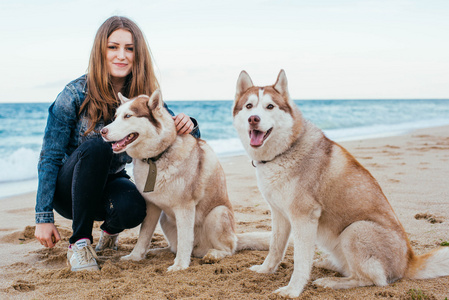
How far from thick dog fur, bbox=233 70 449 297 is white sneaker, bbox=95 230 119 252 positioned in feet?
5.16

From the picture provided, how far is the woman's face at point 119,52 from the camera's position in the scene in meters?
3.12

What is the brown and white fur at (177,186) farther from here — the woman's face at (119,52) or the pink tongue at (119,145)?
the woman's face at (119,52)

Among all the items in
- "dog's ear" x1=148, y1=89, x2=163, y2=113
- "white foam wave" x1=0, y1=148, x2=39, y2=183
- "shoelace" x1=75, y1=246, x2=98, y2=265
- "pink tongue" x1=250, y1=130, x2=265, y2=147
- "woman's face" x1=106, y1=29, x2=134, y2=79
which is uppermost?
"woman's face" x1=106, y1=29, x2=134, y2=79

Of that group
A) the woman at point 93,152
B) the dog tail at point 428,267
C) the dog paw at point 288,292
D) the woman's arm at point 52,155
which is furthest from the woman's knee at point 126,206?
the dog tail at point 428,267

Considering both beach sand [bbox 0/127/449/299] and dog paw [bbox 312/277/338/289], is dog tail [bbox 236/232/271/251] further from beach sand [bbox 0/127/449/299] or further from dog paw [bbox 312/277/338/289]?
dog paw [bbox 312/277/338/289]

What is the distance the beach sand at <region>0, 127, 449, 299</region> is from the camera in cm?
236

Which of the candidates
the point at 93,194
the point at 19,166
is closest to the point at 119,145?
the point at 93,194

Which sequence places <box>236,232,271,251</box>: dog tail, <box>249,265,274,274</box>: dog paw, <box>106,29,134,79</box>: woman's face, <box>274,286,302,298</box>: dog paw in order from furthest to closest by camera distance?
1. <box>236,232,271,251</box>: dog tail
2. <box>106,29,134,79</box>: woman's face
3. <box>249,265,274,274</box>: dog paw
4. <box>274,286,302,298</box>: dog paw

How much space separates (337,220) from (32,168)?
262 inches

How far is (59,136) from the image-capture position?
298 centimetres

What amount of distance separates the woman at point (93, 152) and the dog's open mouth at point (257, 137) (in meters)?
0.76

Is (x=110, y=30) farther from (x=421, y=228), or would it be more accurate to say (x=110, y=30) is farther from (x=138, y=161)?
(x=421, y=228)

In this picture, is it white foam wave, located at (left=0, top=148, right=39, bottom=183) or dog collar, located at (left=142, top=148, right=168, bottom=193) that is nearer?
dog collar, located at (left=142, top=148, right=168, bottom=193)

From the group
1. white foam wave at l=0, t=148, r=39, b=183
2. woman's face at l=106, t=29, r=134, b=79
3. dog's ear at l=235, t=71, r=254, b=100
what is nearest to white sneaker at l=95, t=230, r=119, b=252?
woman's face at l=106, t=29, r=134, b=79
